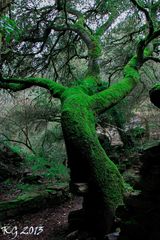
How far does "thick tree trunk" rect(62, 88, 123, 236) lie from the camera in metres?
4.57

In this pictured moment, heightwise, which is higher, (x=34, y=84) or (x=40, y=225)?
(x=34, y=84)

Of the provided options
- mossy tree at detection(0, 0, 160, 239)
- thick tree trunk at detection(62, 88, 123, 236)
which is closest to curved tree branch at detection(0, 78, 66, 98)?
mossy tree at detection(0, 0, 160, 239)

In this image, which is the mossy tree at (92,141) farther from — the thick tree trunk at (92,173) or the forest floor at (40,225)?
the forest floor at (40,225)

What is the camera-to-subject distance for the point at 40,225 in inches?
246

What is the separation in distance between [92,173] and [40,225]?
2501 mm

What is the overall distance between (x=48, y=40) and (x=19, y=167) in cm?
485

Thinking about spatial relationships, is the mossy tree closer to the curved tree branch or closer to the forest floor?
the curved tree branch

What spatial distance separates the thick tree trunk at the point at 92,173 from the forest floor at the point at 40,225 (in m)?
1.02

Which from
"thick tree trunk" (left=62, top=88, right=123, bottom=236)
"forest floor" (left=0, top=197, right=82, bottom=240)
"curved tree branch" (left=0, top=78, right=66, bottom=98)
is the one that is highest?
"curved tree branch" (left=0, top=78, right=66, bottom=98)

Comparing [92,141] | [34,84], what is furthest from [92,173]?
[34,84]

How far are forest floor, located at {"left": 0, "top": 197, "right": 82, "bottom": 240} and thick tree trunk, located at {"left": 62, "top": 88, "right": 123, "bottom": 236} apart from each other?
102cm

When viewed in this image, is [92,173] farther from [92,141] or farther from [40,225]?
[40,225]

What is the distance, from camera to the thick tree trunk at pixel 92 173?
457 cm

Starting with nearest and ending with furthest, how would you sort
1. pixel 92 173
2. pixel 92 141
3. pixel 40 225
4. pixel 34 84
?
pixel 92 173, pixel 92 141, pixel 40 225, pixel 34 84
